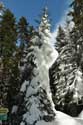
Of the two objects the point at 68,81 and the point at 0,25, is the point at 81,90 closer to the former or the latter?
the point at 68,81

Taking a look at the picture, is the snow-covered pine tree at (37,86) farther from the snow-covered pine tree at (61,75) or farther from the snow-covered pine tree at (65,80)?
the snow-covered pine tree at (61,75)

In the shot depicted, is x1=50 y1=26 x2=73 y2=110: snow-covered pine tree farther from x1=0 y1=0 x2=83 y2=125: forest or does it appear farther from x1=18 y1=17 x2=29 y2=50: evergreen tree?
x1=18 y1=17 x2=29 y2=50: evergreen tree

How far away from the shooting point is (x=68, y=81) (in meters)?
41.6

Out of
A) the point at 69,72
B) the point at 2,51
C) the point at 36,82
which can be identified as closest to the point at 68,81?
the point at 69,72

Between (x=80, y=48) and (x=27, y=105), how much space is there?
494 inches

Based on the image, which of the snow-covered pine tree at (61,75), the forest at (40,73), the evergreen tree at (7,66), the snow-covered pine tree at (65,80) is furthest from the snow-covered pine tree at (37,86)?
the evergreen tree at (7,66)

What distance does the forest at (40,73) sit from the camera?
3027 cm

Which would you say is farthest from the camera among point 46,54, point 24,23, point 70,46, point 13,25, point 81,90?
point 24,23

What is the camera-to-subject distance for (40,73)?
1209 inches

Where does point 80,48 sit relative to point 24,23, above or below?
below

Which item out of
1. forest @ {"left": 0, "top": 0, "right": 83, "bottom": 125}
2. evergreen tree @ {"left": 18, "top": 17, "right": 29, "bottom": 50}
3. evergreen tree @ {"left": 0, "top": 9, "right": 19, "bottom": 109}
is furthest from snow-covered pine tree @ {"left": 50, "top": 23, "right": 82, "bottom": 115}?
evergreen tree @ {"left": 18, "top": 17, "right": 29, "bottom": 50}

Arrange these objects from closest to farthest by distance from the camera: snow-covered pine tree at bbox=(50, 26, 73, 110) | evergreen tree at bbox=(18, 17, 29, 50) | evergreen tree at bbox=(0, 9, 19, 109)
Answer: snow-covered pine tree at bbox=(50, 26, 73, 110), evergreen tree at bbox=(0, 9, 19, 109), evergreen tree at bbox=(18, 17, 29, 50)

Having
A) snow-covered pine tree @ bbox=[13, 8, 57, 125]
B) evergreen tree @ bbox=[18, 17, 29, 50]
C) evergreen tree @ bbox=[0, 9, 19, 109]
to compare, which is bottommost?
snow-covered pine tree @ bbox=[13, 8, 57, 125]

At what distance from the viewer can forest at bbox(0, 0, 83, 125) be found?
30.3 meters
